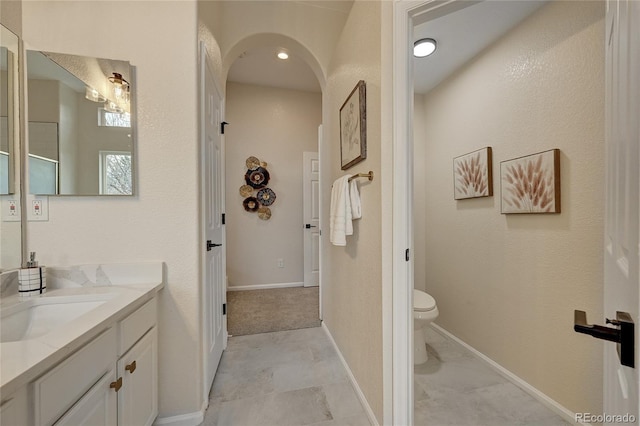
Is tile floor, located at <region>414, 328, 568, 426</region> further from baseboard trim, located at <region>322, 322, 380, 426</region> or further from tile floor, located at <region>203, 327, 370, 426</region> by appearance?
tile floor, located at <region>203, 327, 370, 426</region>

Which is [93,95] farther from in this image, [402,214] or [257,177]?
[257,177]

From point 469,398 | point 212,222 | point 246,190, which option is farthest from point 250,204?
Answer: point 469,398

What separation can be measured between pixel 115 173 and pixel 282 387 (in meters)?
1.67

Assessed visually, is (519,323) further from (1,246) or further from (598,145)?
(1,246)

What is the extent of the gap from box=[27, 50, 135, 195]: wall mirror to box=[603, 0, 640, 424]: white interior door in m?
1.84

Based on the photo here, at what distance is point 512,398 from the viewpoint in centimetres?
161

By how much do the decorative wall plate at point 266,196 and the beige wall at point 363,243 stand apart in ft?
6.42

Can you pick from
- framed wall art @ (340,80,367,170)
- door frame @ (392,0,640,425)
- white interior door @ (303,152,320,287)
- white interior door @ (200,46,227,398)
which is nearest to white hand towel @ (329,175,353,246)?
framed wall art @ (340,80,367,170)

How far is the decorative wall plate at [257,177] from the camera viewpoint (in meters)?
3.85

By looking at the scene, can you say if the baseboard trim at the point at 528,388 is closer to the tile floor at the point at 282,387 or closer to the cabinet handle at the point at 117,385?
the tile floor at the point at 282,387

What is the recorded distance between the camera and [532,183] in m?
1.65

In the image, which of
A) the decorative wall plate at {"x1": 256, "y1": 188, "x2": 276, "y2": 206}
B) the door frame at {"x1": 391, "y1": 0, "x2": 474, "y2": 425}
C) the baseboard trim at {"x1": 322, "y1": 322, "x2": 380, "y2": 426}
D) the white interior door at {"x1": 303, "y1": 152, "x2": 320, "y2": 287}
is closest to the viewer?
the door frame at {"x1": 391, "y1": 0, "x2": 474, "y2": 425}

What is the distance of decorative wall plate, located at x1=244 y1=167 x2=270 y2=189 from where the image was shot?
385 cm

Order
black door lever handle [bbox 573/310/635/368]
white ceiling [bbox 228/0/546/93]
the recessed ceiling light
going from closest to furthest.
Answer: black door lever handle [bbox 573/310/635/368], white ceiling [bbox 228/0/546/93], the recessed ceiling light
